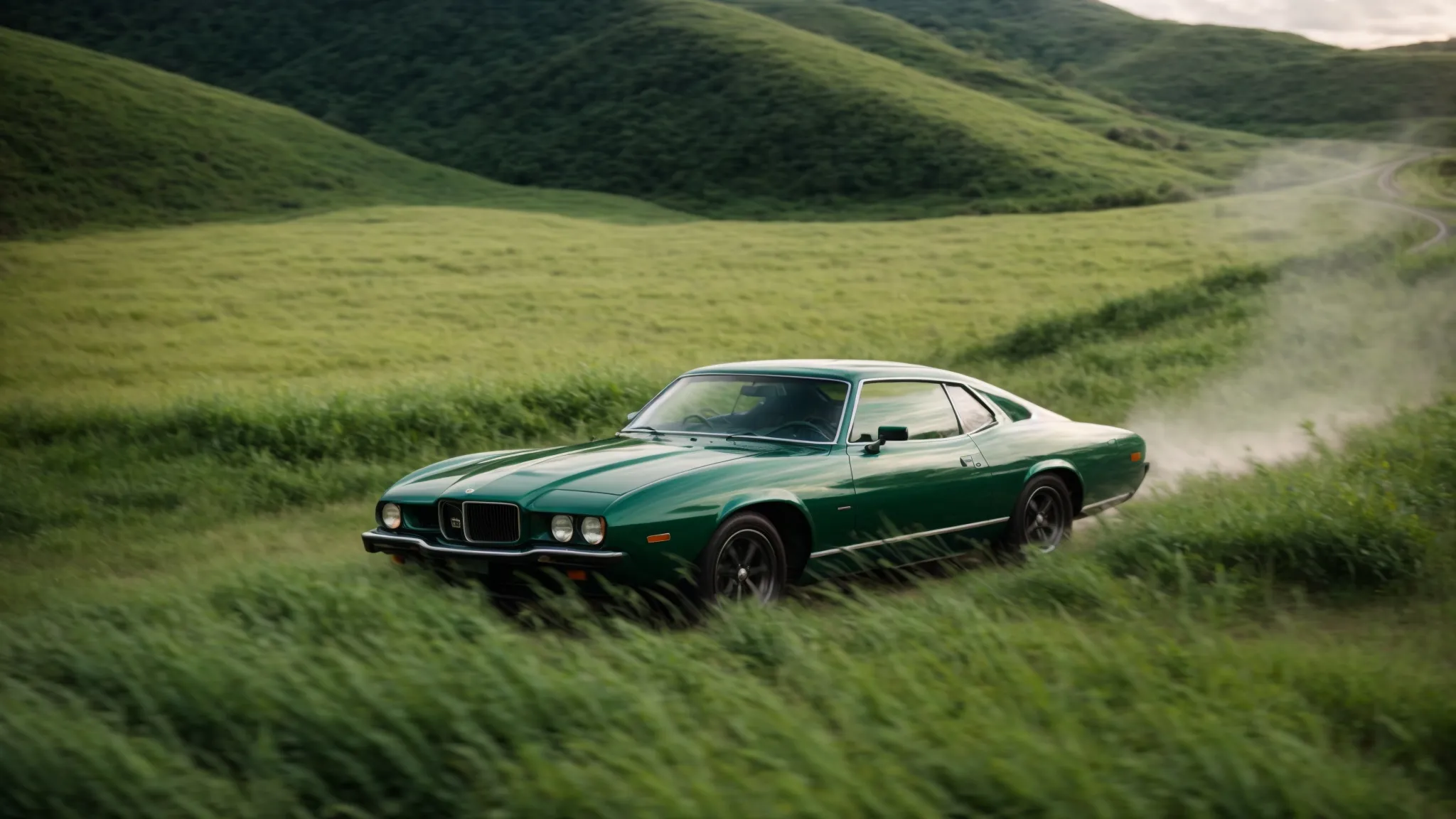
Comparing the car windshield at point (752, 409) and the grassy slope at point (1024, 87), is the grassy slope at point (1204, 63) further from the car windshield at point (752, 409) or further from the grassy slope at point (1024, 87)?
the car windshield at point (752, 409)

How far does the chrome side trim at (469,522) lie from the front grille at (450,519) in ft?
0.15

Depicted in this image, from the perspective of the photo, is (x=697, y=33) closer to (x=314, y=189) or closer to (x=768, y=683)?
(x=314, y=189)

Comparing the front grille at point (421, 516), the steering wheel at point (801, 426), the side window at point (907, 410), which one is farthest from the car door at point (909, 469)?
the front grille at point (421, 516)

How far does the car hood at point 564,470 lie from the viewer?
235 inches

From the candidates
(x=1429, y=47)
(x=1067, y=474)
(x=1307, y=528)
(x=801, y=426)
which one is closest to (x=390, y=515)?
(x=801, y=426)

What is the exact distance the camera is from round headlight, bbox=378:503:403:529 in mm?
6445

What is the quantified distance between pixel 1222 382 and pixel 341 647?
12109mm

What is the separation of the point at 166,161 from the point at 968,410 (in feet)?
149

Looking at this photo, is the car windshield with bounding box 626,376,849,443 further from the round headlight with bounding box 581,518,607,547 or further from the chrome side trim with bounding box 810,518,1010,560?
the round headlight with bounding box 581,518,607,547

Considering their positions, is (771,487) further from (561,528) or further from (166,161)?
(166,161)

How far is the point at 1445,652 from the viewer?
472 centimetres

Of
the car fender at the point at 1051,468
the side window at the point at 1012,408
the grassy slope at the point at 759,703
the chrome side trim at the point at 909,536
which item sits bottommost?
the chrome side trim at the point at 909,536

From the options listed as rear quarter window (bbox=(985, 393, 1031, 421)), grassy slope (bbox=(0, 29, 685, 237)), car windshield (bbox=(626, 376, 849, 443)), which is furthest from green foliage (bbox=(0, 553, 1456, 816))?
grassy slope (bbox=(0, 29, 685, 237))

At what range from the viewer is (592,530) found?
5707mm
